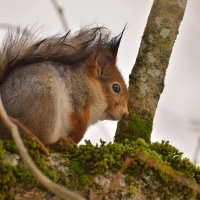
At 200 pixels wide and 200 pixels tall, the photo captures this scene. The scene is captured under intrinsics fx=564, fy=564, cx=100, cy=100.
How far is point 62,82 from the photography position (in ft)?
13.6

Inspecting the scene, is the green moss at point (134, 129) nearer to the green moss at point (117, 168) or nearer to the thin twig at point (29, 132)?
the green moss at point (117, 168)

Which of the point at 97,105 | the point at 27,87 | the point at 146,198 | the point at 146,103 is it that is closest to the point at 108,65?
the point at 97,105

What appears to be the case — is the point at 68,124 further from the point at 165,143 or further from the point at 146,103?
the point at 165,143

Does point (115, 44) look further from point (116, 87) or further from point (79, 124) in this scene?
point (79, 124)

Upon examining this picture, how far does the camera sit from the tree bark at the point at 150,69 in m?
4.17

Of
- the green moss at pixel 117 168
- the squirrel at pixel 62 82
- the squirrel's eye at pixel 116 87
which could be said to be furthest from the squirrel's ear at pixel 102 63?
the green moss at pixel 117 168

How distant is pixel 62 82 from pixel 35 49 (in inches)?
12.4

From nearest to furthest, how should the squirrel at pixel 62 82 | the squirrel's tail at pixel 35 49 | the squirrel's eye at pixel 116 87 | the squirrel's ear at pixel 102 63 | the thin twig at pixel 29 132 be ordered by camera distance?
1. the thin twig at pixel 29 132
2. the squirrel at pixel 62 82
3. the squirrel's tail at pixel 35 49
4. the squirrel's ear at pixel 102 63
5. the squirrel's eye at pixel 116 87

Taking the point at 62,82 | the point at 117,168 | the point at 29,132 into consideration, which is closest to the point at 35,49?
the point at 62,82

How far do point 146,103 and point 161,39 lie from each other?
0.55 meters

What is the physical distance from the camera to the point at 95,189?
2982 mm

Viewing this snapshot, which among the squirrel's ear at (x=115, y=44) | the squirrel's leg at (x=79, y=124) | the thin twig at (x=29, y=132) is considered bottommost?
the thin twig at (x=29, y=132)

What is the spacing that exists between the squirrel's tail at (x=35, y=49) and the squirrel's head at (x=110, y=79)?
1.12ft

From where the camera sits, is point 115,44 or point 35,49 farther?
point 115,44
